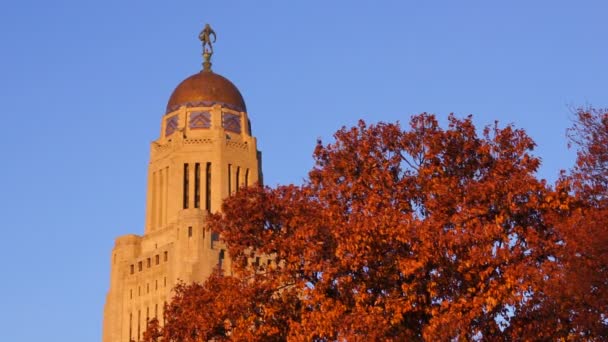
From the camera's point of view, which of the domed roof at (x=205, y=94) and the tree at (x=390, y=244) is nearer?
the tree at (x=390, y=244)

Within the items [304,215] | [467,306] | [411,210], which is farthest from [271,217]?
[467,306]

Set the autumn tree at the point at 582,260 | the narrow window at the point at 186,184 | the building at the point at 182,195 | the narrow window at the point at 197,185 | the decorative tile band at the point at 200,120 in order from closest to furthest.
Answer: the autumn tree at the point at 582,260 → the building at the point at 182,195 → the narrow window at the point at 197,185 → the narrow window at the point at 186,184 → the decorative tile band at the point at 200,120

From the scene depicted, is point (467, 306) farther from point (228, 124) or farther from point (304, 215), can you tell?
point (228, 124)

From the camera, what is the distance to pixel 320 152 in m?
36.5

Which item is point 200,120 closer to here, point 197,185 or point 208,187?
point 197,185

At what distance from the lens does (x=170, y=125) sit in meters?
86.2

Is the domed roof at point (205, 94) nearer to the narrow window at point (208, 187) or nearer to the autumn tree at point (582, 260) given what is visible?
the narrow window at point (208, 187)

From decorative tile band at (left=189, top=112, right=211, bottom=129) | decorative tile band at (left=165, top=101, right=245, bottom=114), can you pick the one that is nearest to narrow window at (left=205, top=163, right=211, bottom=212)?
decorative tile band at (left=189, top=112, right=211, bottom=129)

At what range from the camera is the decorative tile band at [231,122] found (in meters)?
85.8

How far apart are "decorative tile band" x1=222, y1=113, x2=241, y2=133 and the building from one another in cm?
8

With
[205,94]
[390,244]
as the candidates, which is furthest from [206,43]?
[390,244]

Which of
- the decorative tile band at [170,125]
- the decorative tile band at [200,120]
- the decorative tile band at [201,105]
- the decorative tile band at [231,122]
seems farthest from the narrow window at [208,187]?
the decorative tile band at [201,105]

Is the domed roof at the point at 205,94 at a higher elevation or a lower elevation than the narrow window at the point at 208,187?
higher

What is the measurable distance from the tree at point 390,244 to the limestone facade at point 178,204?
4108 cm
